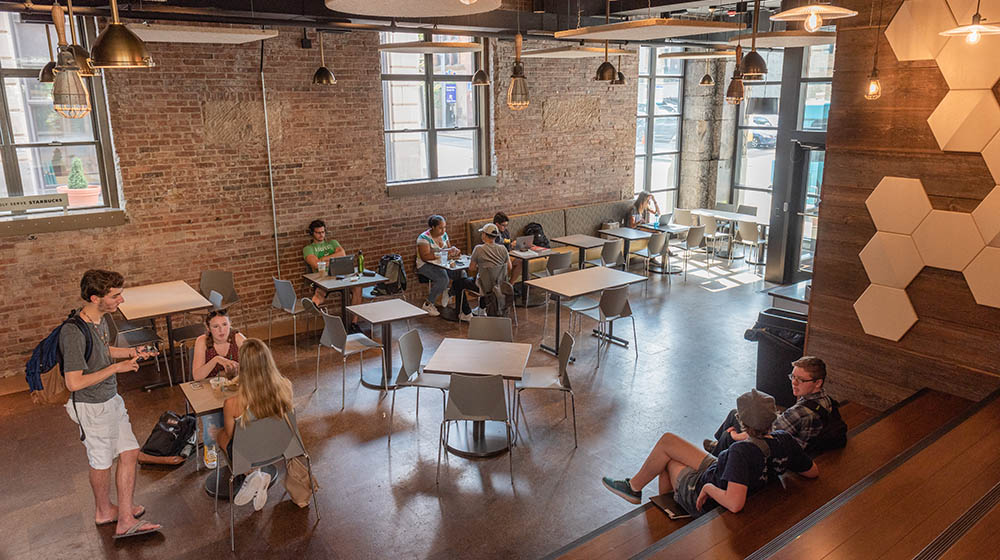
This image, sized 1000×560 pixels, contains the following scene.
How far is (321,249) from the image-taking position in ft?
28.0

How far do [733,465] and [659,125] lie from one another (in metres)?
10.1

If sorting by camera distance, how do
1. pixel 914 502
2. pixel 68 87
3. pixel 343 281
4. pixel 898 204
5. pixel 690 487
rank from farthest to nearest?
pixel 343 281
pixel 898 204
pixel 68 87
pixel 690 487
pixel 914 502

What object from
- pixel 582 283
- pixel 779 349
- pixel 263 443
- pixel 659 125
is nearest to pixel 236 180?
pixel 582 283

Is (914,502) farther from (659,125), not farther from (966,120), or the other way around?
(659,125)

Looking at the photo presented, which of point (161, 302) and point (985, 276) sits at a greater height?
point (985, 276)

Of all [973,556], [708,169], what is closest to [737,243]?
[708,169]

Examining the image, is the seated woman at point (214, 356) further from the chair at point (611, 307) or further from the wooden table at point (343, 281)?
the chair at point (611, 307)

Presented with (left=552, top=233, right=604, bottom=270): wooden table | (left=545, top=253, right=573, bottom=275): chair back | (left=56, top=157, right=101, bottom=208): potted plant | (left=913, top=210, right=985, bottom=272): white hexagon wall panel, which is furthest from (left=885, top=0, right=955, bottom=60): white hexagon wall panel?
(left=56, top=157, right=101, bottom=208): potted plant

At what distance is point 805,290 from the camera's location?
24.0 ft

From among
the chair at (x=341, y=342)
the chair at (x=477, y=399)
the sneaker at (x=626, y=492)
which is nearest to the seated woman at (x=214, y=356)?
the chair at (x=341, y=342)

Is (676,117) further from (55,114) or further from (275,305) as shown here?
(55,114)

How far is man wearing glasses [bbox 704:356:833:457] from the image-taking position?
4273 mm

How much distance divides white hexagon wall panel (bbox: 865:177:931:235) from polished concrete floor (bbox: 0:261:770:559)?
7.02 feet

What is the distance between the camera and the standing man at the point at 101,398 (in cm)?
421
